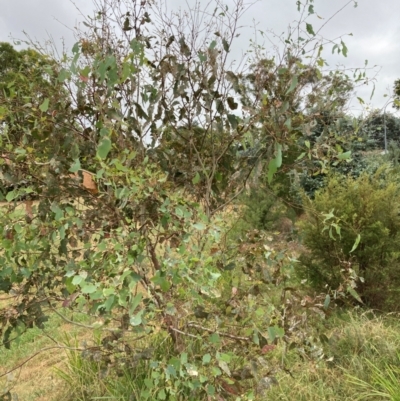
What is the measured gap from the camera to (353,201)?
3.70 meters

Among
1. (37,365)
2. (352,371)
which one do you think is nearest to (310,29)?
(352,371)

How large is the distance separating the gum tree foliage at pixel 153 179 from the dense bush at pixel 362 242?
5.96ft

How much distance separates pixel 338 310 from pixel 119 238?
272 centimetres

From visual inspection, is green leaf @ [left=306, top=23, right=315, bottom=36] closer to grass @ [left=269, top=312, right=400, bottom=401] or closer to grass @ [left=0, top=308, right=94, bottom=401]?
grass @ [left=269, top=312, right=400, bottom=401]

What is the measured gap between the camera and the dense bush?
351cm

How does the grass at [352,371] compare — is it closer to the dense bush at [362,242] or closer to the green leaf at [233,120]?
the dense bush at [362,242]

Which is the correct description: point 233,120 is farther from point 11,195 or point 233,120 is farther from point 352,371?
point 352,371

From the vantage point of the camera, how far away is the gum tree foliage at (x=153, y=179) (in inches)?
56.3

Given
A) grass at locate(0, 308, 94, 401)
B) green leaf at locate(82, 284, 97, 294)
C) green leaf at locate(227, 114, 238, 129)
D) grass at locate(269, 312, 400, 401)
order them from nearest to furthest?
green leaf at locate(82, 284, 97, 294) < green leaf at locate(227, 114, 238, 129) < grass at locate(269, 312, 400, 401) < grass at locate(0, 308, 94, 401)

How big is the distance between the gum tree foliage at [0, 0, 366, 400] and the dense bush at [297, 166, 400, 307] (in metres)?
1.82

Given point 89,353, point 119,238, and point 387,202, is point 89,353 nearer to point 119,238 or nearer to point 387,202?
point 119,238

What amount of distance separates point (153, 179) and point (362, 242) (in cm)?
274

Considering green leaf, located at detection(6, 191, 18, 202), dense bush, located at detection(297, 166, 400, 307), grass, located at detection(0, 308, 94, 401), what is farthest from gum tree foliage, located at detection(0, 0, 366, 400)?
dense bush, located at detection(297, 166, 400, 307)

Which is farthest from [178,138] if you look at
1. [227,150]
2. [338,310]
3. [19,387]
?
[338,310]
